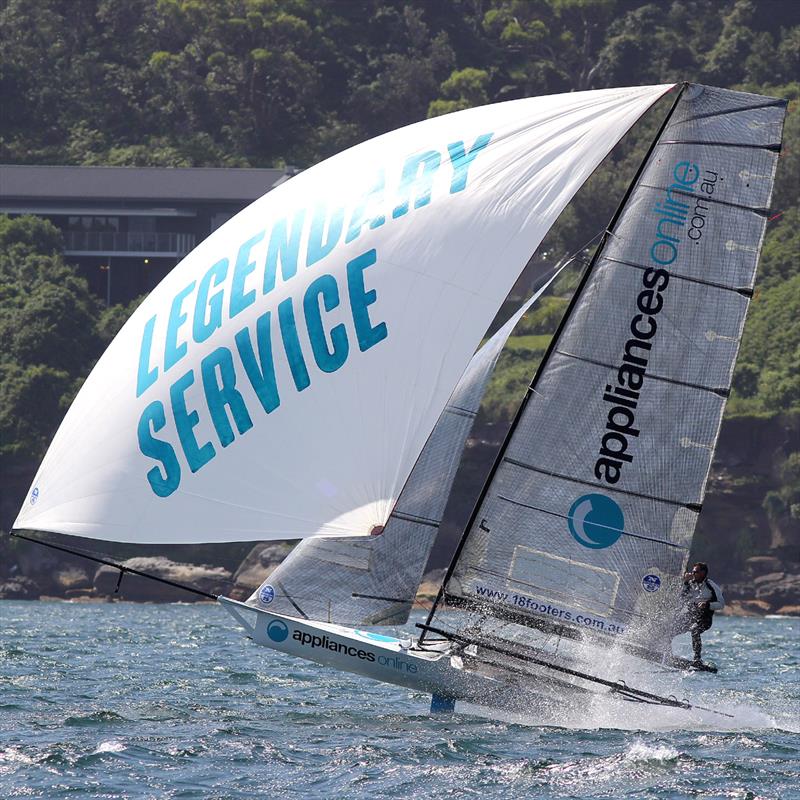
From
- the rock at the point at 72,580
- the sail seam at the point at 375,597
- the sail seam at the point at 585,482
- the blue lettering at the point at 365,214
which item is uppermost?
A: the blue lettering at the point at 365,214

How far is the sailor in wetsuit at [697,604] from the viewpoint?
13.7 metres

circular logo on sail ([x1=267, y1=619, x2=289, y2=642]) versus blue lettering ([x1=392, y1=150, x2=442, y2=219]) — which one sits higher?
blue lettering ([x1=392, y1=150, x2=442, y2=219])

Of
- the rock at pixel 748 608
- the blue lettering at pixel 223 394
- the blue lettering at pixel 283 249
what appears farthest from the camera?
the rock at pixel 748 608

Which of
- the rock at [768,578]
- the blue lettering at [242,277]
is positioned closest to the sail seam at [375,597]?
the blue lettering at [242,277]

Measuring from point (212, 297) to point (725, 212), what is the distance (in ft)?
13.7

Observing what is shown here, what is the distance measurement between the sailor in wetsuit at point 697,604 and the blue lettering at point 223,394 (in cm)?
403

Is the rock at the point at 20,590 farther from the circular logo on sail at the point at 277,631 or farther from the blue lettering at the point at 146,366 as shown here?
the blue lettering at the point at 146,366

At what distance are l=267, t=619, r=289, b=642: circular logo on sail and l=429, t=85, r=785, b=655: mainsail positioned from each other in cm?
129

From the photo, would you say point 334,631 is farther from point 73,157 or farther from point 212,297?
point 73,157

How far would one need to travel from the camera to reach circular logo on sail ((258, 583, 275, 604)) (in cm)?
1340

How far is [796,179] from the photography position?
2306 inches

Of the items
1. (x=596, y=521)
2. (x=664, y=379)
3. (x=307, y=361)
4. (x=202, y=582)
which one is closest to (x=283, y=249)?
(x=307, y=361)

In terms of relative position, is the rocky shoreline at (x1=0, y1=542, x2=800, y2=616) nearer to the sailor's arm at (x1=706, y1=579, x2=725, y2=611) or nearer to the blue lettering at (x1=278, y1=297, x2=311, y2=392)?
the sailor's arm at (x1=706, y1=579, x2=725, y2=611)

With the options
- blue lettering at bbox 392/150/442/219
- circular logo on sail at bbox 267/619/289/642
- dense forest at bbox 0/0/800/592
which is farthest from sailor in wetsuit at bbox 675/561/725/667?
dense forest at bbox 0/0/800/592
